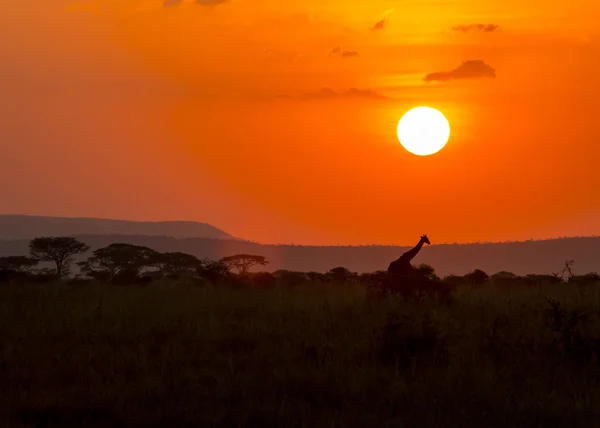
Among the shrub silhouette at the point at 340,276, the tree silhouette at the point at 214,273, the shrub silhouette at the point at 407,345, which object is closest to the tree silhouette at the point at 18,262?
the shrub silhouette at the point at 340,276

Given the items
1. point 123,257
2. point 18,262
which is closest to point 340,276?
point 123,257

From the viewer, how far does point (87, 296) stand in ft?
64.4

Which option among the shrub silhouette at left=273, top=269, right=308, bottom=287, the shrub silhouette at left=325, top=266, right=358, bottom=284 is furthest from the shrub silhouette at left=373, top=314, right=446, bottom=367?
the shrub silhouette at left=325, top=266, right=358, bottom=284

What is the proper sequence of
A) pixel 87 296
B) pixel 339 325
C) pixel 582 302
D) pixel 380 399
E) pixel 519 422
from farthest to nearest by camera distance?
pixel 87 296, pixel 582 302, pixel 339 325, pixel 380 399, pixel 519 422

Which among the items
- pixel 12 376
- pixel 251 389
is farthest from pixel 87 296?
pixel 251 389

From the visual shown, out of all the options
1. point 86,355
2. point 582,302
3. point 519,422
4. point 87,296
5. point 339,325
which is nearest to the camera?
point 519,422

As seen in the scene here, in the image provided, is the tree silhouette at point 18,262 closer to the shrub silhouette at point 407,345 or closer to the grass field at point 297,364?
the grass field at point 297,364

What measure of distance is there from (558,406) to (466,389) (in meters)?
1.14

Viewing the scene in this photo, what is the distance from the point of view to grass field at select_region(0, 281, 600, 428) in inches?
387

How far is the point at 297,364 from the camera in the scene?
39.5 feet

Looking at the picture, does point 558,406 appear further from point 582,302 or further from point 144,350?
point 582,302

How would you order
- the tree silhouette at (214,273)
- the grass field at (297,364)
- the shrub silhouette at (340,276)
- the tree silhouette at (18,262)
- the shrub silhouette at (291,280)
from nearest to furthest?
the grass field at (297,364) < the shrub silhouette at (291,280) < the tree silhouette at (214,273) < the shrub silhouette at (340,276) < the tree silhouette at (18,262)

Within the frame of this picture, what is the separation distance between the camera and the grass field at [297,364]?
9836 millimetres

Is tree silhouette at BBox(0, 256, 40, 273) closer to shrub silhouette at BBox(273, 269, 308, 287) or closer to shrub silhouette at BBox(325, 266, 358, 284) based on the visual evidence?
shrub silhouette at BBox(325, 266, 358, 284)
